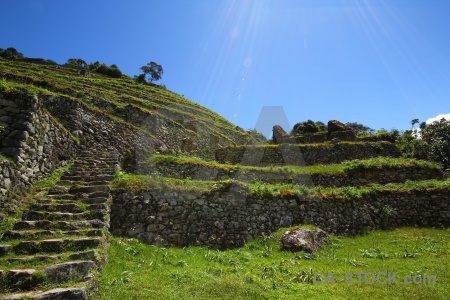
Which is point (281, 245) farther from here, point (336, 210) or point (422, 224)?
point (422, 224)

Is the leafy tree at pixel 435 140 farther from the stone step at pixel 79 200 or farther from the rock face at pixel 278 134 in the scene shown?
the stone step at pixel 79 200

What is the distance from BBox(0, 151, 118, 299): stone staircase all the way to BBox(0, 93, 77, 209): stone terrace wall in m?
0.91

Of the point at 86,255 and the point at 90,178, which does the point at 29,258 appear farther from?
the point at 90,178

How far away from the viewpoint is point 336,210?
12.9 m

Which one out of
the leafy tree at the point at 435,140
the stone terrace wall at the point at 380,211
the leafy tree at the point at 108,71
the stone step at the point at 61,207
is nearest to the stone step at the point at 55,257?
the stone step at the point at 61,207

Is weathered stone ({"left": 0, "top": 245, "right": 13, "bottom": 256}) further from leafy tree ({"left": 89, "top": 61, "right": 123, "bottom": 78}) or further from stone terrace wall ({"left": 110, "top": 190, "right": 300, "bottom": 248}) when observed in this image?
leafy tree ({"left": 89, "top": 61, "right": 123, "bottom": 78})

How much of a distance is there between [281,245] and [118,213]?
618 cm

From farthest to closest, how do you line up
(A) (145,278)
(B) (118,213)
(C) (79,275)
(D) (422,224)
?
(D) (422,224), (B) (118,213), (A) (145,278), (C) (79,275)

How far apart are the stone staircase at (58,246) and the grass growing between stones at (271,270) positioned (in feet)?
1.96

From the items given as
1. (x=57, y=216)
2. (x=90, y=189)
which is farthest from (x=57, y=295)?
(x=90, y=189)

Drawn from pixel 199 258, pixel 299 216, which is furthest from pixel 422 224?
pixel 199 258
